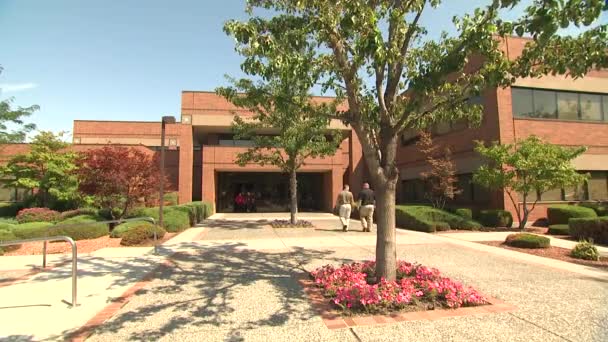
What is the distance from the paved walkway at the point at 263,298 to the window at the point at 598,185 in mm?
12470

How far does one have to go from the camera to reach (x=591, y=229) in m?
11.6

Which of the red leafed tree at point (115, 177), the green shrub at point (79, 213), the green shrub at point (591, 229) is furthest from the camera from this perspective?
the green shrub at point (79, 213)

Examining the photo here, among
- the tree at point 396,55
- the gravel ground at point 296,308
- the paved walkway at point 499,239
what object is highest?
the tree at point 396,55

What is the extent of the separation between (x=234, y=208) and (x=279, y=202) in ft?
11.5

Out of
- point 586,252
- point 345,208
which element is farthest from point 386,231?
point 345,208

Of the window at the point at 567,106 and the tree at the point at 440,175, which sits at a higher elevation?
the window at the point at 567,106

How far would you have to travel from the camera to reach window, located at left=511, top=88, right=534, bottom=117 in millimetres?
17375

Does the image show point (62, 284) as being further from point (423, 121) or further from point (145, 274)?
point (423, 121)

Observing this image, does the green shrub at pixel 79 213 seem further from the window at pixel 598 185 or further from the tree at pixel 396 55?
the window at pixel 598 185

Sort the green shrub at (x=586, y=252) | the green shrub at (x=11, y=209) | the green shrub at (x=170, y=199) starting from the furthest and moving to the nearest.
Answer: the green shrub at (x=170, y=199)
the green shrub at (x=11, y=209)
the green shrub at (x=586, y=252)

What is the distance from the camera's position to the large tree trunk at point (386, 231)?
5.79 m

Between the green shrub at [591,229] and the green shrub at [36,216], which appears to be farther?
the green shrub at [36,216]

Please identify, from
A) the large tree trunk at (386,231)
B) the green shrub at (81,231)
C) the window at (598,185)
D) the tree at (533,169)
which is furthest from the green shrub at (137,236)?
the window at (598,185)

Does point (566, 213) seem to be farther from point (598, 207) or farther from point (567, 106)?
point (567, 106)
